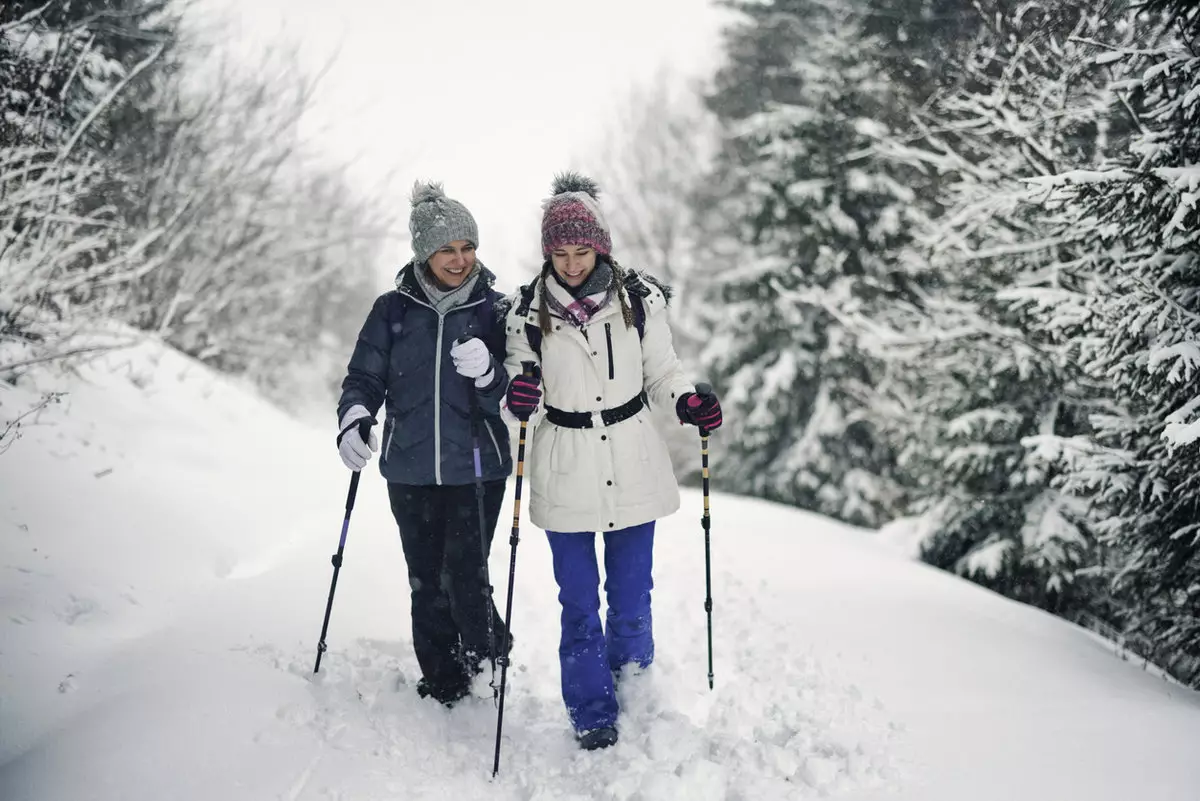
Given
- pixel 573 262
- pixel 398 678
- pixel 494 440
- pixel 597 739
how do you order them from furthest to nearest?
pixel 398 678
pixel 494 440
pixel 573 262
pixel 597 739

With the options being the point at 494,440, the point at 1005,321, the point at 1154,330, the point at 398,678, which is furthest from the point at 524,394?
the point at 1005,321

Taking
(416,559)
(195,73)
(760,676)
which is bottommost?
(760,676)

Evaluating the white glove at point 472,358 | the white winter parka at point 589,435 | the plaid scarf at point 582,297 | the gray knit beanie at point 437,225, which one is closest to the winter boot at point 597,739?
the white winter parka at point 589,435

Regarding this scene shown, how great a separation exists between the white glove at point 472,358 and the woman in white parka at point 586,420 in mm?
164

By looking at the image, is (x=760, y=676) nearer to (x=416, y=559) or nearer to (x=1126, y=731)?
(x=1126, y=731)

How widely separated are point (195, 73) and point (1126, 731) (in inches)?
456

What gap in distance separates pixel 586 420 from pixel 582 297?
1.79 ft

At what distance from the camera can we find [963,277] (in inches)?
343

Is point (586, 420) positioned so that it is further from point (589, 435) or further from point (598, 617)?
point (598, 617)

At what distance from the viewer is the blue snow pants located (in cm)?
328

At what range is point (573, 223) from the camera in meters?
3.26

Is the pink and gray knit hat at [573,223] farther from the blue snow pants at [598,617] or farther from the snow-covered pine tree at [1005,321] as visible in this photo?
the snow-covered pine tree at [1005,321]

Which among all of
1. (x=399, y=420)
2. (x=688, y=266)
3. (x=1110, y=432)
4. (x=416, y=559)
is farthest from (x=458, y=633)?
(x=688, y=266)

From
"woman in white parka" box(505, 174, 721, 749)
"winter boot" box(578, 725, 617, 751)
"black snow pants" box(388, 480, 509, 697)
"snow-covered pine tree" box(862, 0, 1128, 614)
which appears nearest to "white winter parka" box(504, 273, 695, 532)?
"woman in white parka" box(505, 174, 721, 749)
